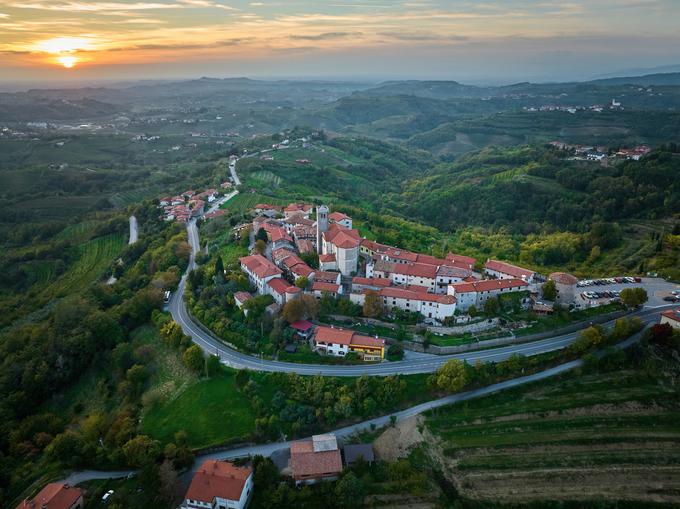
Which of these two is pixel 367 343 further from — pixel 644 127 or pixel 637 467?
pixel 644 127

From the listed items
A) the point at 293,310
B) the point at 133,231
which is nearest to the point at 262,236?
the point at 293,310

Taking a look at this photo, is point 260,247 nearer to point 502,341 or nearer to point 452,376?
point 452,376

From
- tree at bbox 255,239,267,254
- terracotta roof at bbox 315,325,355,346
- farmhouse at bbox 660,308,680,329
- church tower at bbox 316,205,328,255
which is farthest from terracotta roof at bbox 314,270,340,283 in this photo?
farmhouse at bbox 660,308,680,329

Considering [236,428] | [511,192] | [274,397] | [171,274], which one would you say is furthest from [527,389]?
[511,192]

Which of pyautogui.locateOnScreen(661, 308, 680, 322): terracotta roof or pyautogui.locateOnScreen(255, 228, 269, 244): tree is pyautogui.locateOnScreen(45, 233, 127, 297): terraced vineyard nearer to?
pyautogui.locateOnScreen(255, 228, 269, 244): tree

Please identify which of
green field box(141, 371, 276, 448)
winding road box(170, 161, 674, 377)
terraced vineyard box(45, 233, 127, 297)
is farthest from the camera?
terraced vineyard box(45, 233, 127, 297)
